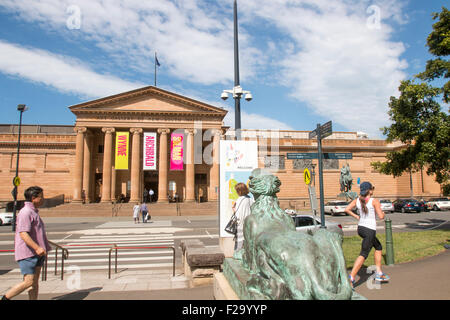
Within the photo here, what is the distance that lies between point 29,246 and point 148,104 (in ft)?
126

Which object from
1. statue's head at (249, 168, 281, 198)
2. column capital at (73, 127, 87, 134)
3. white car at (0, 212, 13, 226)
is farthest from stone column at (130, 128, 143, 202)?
statue's head at (249, 168, 281, 198)

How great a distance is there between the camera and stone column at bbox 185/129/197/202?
3949 cm

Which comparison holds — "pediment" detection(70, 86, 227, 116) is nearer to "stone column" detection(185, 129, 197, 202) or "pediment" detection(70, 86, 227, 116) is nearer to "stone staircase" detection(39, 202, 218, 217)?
"stone column" detection(185, 129, 197, 202)

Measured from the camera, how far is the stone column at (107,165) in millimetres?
38250

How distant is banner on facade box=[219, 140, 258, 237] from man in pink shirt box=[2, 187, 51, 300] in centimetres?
484

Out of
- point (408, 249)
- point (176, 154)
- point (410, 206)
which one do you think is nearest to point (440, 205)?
point (410, 206)

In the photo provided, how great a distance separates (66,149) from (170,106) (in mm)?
17093

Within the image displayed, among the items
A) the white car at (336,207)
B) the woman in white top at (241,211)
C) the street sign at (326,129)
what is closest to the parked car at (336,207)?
the white car at (336,207)

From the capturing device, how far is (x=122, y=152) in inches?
1449

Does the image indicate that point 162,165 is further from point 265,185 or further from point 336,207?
point 265,185

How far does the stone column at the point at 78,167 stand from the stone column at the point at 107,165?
9.26 feet
